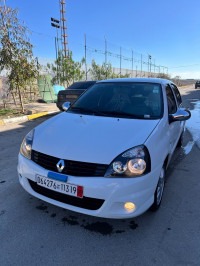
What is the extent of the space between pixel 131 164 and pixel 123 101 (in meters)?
1.29

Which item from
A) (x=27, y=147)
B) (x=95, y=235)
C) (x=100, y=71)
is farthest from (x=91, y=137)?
(x=100, y=71)

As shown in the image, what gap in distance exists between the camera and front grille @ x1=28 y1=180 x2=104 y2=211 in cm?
191

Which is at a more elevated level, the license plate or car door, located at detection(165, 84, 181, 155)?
car door, located at detection(165, 84, 181, 155)

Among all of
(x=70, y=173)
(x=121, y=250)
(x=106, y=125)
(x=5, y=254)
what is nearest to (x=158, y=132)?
(x=106, y=125)

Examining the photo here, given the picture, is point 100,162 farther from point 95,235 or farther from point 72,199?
point 95,235

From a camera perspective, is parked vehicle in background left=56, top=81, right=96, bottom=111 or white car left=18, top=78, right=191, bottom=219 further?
parked vehicle in background left=56, top=81, right=96, bottom=111

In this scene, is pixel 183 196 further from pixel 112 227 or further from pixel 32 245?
pixel 32 245

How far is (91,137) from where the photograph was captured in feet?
Answer: 7.03

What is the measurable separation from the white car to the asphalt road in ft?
0.92

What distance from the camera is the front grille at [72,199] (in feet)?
6.26

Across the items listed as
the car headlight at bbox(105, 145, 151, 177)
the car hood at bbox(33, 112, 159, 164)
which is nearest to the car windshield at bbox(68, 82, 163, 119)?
the car hood at bbox(33, 112, 159, 164)

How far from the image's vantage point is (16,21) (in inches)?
320

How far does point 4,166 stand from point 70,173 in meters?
2.26

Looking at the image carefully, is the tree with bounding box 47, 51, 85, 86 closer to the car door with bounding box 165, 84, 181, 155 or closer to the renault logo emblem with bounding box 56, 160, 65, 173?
the car door with bounding box 165, 84, 181, 155
